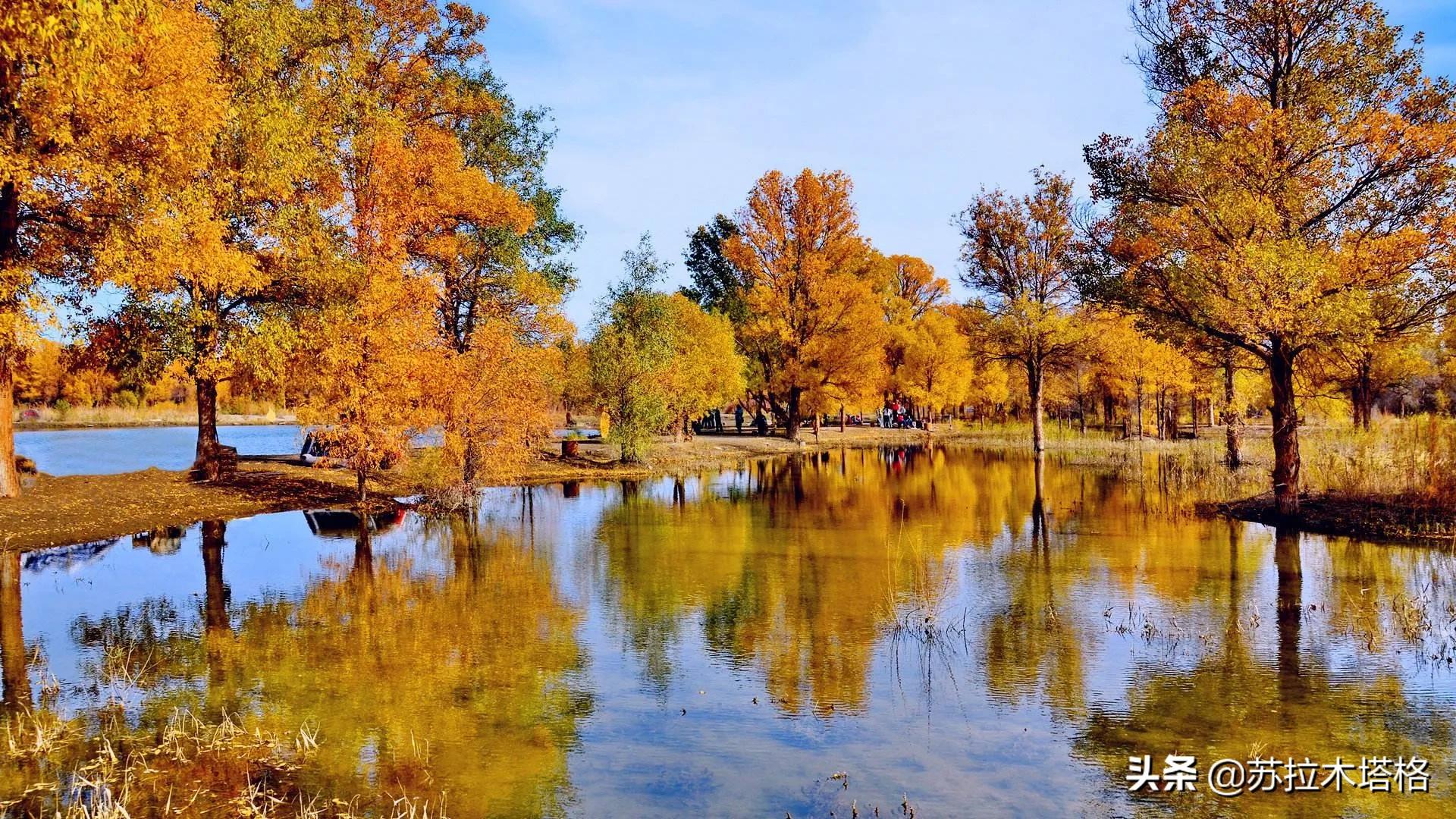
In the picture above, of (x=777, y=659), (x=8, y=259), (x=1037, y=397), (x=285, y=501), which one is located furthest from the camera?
(x=1037, y=397)

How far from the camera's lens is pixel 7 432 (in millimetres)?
23297

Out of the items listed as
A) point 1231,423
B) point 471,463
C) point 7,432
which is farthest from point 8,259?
point 1231,423

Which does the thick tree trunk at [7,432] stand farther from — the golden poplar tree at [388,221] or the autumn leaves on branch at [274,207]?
the golden poplar tree at [388,221]

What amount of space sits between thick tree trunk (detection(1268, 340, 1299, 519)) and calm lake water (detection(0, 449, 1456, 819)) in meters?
1.18

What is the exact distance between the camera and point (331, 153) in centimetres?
3070

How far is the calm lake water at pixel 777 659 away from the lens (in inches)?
352

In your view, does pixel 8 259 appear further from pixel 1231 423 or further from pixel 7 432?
pixel 1231 423

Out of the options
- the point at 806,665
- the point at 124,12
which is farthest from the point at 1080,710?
the point at 124,12

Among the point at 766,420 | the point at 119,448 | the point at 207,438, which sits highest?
the point at 766,420

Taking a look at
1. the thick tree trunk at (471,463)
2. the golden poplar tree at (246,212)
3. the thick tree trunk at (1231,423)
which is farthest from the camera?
the thick tree trunk at (1231,423)

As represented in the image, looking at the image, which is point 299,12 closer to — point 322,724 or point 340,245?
point 340,245
